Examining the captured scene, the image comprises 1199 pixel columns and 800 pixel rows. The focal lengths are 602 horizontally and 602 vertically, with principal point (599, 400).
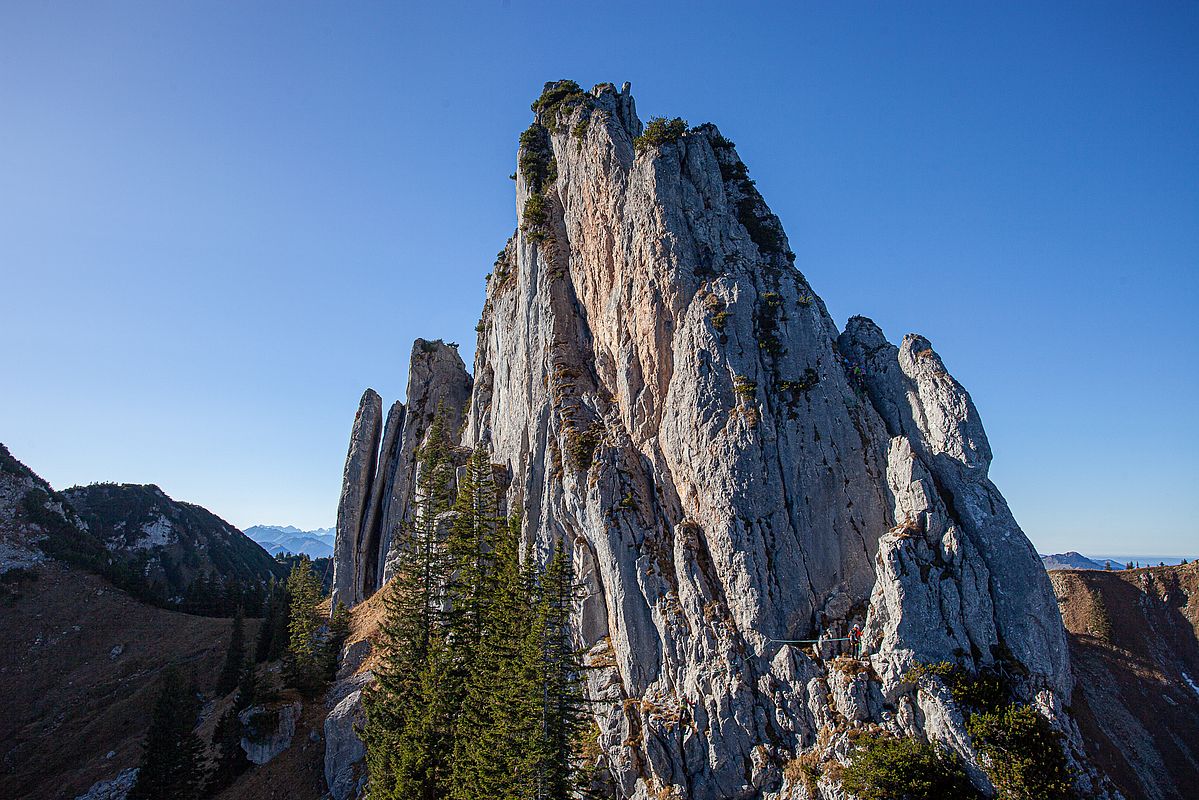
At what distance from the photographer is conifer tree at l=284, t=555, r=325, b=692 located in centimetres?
5684

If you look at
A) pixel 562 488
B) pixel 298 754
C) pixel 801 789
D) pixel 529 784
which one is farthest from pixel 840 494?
pixel 298 754

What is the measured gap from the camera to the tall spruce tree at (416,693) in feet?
116

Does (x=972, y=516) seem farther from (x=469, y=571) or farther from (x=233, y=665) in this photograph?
(x=233, y=665)

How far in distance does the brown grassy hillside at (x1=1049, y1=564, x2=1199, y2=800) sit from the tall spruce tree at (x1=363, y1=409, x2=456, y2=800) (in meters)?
35.9

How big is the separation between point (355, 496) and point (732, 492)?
188 feet

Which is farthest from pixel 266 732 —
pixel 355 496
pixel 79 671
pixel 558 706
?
pixel 79 671

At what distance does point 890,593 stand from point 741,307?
21.3m

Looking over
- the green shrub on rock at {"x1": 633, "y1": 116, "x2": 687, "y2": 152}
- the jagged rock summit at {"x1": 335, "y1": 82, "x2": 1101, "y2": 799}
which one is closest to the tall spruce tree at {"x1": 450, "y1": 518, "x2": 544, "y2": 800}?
the jagged rock summit at {"x1": 335, "y1": 82, "x2": 1101, "y2": 799}

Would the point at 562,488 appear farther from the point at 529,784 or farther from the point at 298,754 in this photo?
the point at 298,754

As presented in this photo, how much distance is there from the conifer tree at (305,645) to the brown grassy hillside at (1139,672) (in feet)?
194

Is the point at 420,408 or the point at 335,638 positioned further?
the point at 420,408

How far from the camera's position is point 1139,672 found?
42.1m

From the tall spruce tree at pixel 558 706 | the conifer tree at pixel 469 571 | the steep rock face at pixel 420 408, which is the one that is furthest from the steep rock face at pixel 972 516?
the steep rock face at pixel 420 408

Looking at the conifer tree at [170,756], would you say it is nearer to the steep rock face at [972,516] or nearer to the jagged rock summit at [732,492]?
the jagged rock summit at [732,492]
